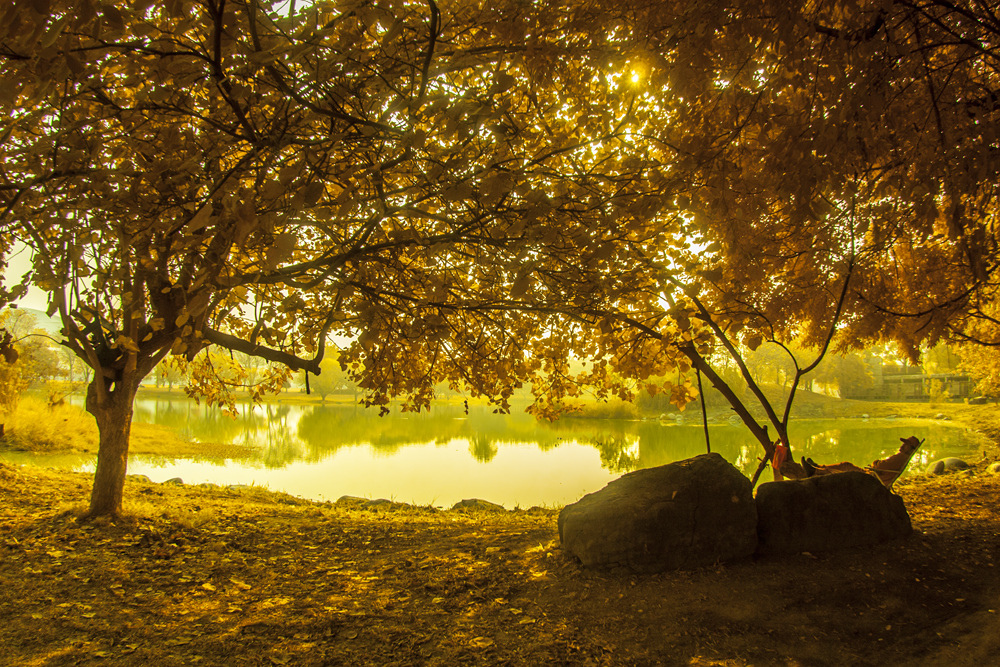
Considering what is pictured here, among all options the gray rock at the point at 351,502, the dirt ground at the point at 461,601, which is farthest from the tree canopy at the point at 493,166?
the gray rock at the point at 351,502

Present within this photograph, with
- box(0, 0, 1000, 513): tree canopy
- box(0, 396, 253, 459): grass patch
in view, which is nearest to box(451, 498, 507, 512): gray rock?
box(0, 0, 1000, 513): tree canopy

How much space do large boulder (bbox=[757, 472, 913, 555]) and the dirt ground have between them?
135mm

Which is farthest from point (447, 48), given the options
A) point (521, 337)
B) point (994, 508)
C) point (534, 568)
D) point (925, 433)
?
point (925, 433)

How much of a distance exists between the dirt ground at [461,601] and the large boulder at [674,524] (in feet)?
0.47

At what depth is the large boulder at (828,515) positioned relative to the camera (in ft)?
15.0

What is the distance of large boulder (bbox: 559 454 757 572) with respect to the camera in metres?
4.45

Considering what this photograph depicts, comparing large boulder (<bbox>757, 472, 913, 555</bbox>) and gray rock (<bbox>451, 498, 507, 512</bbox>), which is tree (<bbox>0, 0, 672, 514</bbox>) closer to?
large boulder (<bbox>757, 472, 913, 555</bbox>)

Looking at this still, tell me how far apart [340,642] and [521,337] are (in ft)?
12.1

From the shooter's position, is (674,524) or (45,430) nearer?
(674,524)

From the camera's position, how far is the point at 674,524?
4.47m

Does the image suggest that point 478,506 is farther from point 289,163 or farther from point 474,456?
point 289,163

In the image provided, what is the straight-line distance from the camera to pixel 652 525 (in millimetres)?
4469

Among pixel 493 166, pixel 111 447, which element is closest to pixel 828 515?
pixel 493 166

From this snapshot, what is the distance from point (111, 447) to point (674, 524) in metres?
6.87
